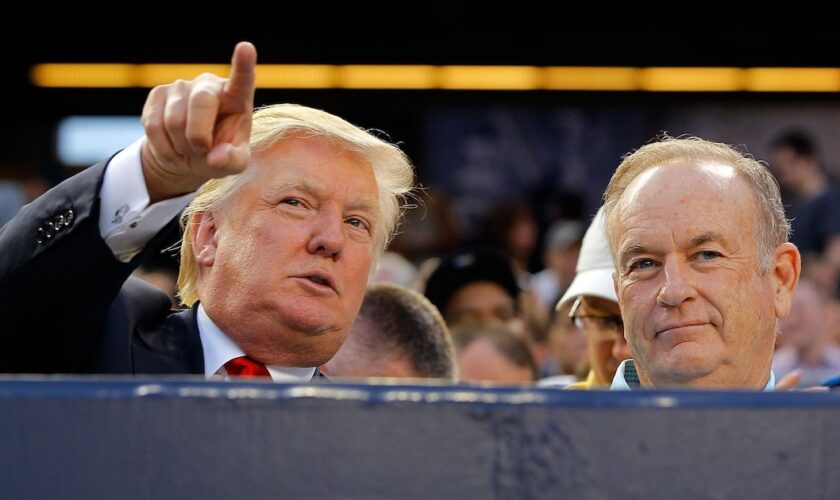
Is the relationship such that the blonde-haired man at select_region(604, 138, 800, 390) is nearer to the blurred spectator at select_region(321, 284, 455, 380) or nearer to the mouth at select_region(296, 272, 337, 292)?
the mouth at select_region(296, 272, 337, 292)

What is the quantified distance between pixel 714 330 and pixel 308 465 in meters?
1.12

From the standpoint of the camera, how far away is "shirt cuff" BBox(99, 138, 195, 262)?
73.0 inches

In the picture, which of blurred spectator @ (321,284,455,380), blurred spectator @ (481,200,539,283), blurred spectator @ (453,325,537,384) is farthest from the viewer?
blurred spectator @ (481,200,539,283)

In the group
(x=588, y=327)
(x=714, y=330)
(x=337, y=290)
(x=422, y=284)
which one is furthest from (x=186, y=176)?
(x=422, y=284)

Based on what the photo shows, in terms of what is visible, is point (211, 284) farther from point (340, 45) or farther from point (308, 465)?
point (340, 45)

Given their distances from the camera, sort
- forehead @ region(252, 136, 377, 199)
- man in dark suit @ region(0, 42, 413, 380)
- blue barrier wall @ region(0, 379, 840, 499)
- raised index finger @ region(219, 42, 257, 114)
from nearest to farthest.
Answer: blue barrier wall @ region(0, 379, 840, 499)
raised index finger @ region(219, 42, 257, 114)
man in dark suit @ region(0, 42, 413, 380)
forehead @ region(252, 136, 377, 199)

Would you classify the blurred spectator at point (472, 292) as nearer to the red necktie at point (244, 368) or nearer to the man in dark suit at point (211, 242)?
the man in dark suit at point (211, 242)

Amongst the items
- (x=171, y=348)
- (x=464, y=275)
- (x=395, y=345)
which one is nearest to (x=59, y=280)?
(x=171, y=348)

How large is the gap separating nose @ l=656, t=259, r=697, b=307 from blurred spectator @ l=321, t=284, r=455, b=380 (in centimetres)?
113

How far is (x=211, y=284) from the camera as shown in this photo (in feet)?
7.86

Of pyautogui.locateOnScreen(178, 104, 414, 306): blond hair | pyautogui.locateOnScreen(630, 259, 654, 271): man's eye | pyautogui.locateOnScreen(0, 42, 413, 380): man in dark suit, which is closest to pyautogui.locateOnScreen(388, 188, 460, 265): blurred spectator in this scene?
pyautogui.locateOnScreen(0, 42, 413, 380): man in dark suit

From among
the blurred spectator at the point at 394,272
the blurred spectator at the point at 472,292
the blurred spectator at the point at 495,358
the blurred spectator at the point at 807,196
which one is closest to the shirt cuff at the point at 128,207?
the blurred spectator at the point at 495,358

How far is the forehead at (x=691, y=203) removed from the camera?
7.32ft

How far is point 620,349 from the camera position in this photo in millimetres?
3010
